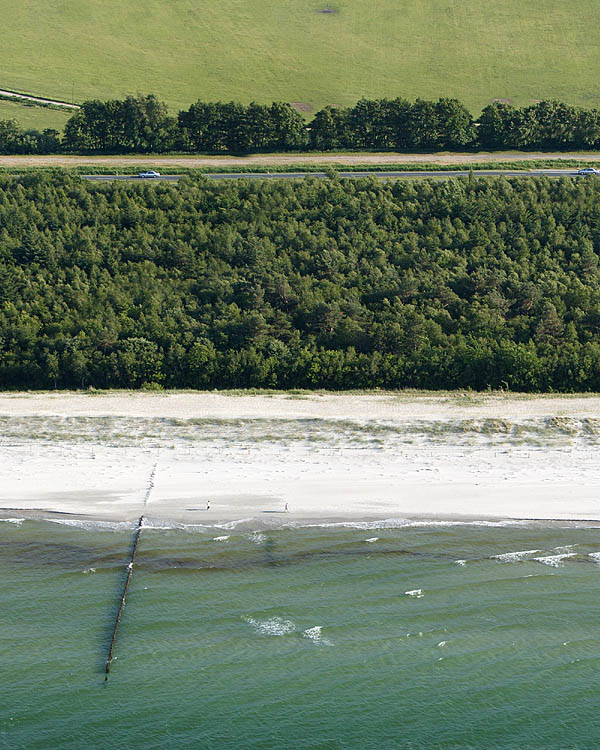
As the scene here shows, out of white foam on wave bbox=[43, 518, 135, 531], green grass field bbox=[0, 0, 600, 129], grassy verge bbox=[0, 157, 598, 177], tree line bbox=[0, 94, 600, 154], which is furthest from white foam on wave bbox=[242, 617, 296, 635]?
green grass field bbox=[0, 0, 600, 129]

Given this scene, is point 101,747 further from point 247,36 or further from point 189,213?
point 247,36

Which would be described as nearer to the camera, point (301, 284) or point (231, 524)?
point (231, 524)

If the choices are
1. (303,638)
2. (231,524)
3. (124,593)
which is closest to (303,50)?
(231,524)

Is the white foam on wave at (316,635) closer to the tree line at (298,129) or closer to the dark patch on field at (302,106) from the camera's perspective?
the tree line at (298,129)

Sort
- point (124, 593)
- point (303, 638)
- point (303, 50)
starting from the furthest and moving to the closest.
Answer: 1. point (303, 50)
2. point (124, 593)
3. point (303, 638)

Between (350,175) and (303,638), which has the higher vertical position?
(350,175)

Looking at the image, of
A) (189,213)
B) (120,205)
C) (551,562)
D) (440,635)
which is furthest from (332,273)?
(440,635)

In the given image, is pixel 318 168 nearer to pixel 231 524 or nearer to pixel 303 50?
pixel 231 524

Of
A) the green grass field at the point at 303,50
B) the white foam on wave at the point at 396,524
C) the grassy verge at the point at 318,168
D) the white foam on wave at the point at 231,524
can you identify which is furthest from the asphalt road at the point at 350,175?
the green grass field at the point at 303,50

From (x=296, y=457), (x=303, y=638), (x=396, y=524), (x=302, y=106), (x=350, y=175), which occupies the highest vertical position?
(x=302, y=106)
